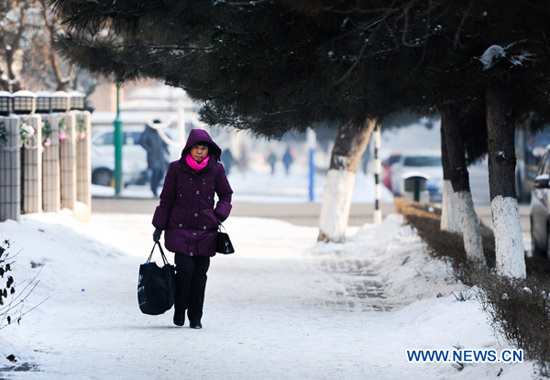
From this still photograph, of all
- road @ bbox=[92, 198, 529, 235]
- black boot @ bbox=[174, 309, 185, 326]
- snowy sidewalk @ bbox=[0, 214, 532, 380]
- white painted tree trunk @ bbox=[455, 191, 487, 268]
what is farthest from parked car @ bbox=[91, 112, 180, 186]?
black boot @ bbox=[174, 309, 185, 326]

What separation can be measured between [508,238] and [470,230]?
1.84 meters

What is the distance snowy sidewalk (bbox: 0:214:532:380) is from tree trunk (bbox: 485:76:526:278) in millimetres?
680

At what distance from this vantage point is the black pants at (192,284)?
9.63m

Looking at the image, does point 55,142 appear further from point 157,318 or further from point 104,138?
point 104,138

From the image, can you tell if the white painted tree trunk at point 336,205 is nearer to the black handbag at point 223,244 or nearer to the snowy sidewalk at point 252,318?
the snowy sidewalk at point 252,318

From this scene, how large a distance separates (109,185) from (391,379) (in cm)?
2859

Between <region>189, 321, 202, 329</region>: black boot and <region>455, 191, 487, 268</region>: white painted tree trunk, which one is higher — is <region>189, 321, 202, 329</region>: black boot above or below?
below

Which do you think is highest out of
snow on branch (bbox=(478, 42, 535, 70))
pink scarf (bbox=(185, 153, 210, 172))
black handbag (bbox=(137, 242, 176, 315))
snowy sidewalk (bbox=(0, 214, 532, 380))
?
snow on branch (bbox=(478, 42, 535, 70))

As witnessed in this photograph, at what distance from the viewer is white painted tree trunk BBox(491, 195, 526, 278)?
10836 mm

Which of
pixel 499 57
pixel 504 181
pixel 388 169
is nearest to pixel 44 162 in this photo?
pixel 504 181

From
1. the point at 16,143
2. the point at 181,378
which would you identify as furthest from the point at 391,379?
the point at 16,143

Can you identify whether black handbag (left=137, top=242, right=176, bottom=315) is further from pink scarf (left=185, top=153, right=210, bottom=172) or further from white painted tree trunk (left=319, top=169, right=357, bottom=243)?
white painted tree trunk (left=319, top=169, right=357, bottom=243)

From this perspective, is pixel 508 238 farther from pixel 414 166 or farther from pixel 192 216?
pixel 414 166

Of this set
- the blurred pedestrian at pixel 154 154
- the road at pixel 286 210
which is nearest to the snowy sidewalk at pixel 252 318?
the road at pixel 286 210
